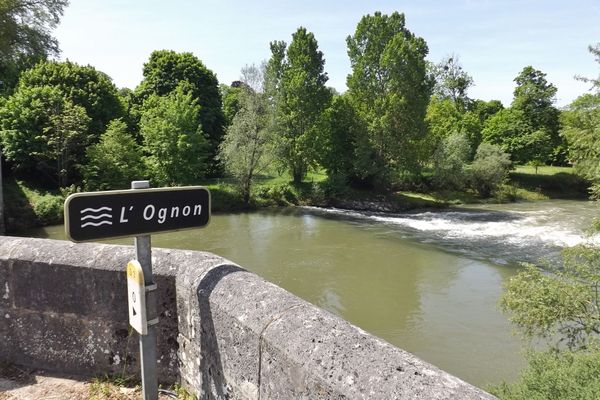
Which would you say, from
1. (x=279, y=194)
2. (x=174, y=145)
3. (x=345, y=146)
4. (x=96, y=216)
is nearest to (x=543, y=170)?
(x=345, y=146)

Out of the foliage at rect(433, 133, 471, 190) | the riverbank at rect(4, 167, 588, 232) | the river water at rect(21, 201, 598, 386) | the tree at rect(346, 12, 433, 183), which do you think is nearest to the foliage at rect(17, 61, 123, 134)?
the riverbank at rect(4, 167, 588, 232)

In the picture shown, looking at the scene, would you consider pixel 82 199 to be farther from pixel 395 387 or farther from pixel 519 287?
pixel 519 287

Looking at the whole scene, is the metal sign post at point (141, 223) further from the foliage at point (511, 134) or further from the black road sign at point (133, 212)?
the foliage at point (511, 134)

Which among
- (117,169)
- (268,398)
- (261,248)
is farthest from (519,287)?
(117,169)

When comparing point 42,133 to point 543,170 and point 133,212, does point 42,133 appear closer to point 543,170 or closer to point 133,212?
point 133,212

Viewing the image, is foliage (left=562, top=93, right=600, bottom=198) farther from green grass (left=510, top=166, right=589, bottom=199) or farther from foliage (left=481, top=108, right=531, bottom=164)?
foliage (left=481, top=108, right=531, bottom=164)

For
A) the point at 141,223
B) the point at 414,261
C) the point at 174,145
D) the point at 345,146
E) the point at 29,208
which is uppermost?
the point at 345,146

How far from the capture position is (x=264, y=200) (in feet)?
94.8

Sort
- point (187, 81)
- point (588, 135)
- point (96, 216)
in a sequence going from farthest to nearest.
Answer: point (187, 81) < point (588, 135) < point (96, 216)

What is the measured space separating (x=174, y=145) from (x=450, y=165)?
20431 mm

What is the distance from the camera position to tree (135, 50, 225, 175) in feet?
120

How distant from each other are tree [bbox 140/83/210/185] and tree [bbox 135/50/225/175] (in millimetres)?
8600

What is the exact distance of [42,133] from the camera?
76.9ft

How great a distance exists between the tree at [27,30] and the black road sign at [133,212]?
22.3 meters
